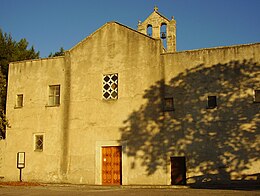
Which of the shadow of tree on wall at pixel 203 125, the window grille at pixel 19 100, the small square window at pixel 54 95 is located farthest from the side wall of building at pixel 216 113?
the window grille at pixel 19 100

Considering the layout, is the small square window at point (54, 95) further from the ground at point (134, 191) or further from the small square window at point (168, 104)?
the small square window at point (168, 104)

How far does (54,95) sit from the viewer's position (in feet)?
76.1

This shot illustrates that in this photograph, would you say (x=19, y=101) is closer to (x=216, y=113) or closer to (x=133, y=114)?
(x=133, y=114)

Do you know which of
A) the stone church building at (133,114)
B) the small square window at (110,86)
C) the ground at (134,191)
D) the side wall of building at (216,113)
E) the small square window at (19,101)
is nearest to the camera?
the ground at (134,191)

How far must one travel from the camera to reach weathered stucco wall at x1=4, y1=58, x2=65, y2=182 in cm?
2219

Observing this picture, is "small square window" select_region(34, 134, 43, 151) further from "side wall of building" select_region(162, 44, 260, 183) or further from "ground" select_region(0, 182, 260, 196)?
"side wall of building" select_region(162, 44, 260, 183)

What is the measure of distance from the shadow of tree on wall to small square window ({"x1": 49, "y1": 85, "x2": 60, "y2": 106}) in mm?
5162

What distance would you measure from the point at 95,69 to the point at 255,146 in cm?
1065

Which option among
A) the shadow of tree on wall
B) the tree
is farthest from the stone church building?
the tree

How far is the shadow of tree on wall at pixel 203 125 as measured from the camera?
1866 cm

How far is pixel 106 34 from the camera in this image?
74.3ft

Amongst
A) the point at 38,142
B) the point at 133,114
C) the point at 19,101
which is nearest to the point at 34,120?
the point at 38,142

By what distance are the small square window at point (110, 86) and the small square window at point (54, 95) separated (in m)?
3.32

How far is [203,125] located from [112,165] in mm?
5965
